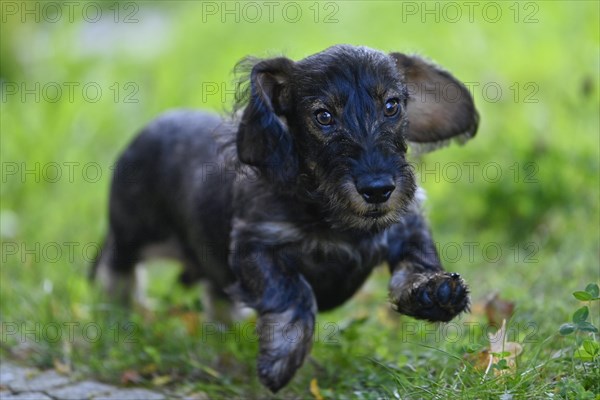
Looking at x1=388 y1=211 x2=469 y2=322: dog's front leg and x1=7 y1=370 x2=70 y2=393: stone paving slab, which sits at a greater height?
x1=388 y1=211 x2=469 y2=322: dog's front leg

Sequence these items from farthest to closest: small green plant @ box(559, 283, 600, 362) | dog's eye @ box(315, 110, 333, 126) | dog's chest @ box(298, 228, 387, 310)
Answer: dog's chest @ box(298, 228, 387, 310)
dog's eye @ box(315, 110, 333, 126)
small green plant @ box(559, 283, 600, 362)

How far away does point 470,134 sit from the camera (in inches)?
180

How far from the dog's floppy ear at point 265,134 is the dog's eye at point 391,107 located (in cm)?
44

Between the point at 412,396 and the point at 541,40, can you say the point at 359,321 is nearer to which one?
the point at 412,396

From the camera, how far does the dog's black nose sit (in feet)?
11.6

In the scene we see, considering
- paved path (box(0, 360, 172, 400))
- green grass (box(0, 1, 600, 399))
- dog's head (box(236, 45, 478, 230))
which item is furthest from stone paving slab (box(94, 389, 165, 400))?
dog's head (box(236, 45, 478, 230))

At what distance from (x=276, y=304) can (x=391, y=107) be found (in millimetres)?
953

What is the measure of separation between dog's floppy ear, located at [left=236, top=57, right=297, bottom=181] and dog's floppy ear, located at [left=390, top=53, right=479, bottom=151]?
0.69 metres

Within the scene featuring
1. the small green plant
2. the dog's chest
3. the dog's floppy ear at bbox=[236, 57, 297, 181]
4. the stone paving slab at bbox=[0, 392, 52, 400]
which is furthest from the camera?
the stone paving slab at bbox=[0, 392, 52, 400]

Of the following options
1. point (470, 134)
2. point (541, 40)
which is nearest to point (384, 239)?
point (470, 134)

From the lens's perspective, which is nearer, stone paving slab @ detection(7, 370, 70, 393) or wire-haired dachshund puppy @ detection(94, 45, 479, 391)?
wire-haired dachshund puppy @ detection(94, 45, 479, 391)

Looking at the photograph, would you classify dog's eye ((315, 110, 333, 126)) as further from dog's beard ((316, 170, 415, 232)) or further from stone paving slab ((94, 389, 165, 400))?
stone paving slab ((94, 389, 165, 400))

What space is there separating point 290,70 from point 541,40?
4951 mm

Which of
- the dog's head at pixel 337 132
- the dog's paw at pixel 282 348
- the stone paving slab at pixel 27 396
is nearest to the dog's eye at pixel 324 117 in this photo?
the dog's head at pixel 337 132
